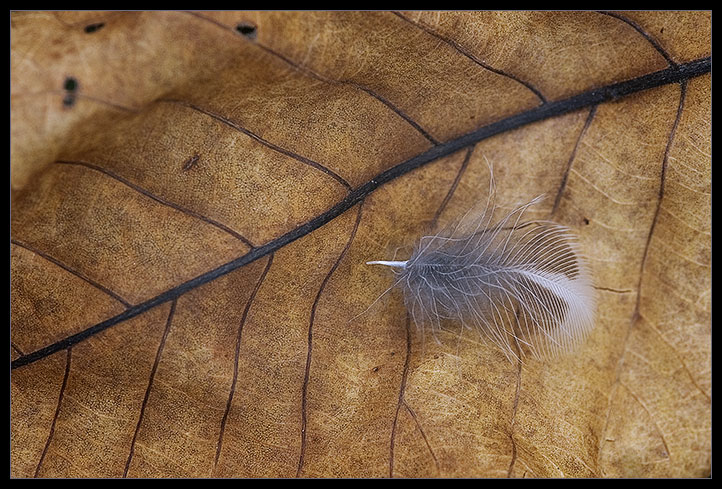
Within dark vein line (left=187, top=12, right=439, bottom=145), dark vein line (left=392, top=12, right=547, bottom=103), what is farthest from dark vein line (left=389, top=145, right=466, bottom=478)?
dark vein line (left=392, top=12, right=547, bottom=103)

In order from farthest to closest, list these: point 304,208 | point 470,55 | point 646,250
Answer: point 646,250 < point 470,55 < point 304,208

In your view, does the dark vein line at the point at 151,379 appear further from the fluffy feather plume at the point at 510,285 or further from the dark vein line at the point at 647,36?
the dark vein line at the point at 647,36

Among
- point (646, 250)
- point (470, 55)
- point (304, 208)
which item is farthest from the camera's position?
point (646, 250)

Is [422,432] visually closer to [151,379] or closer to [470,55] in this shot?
[151,379]

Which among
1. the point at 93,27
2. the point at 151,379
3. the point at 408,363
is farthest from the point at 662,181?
the point at 93,27

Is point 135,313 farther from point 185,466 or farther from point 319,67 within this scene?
point 319,67

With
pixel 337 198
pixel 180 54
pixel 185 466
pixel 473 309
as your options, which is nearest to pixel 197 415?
pixel 185 466

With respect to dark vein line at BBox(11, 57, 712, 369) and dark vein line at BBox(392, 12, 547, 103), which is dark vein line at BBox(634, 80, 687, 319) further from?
dark vein line at BBox(392, 12, 547, 103)
